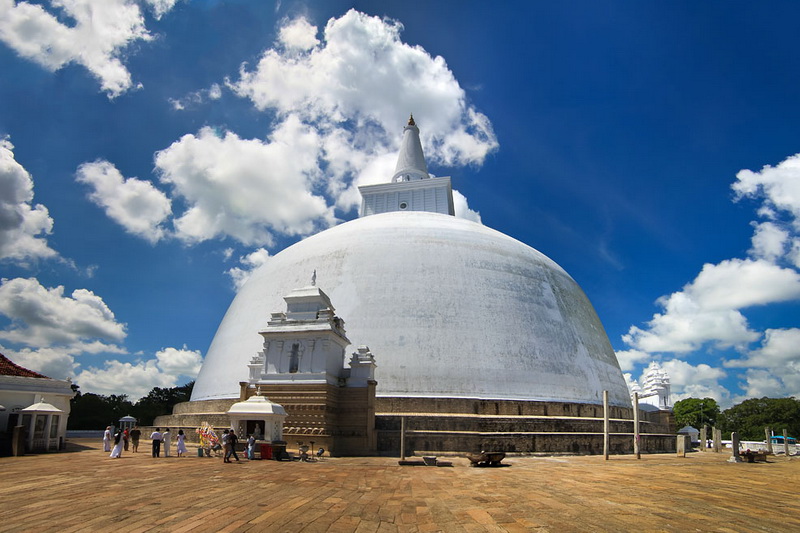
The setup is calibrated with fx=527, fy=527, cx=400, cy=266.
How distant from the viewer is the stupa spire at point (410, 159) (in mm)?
38109

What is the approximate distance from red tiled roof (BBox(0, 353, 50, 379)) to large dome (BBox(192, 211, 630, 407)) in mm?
6985

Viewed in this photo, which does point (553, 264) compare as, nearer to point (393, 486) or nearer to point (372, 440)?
point (372, 440)

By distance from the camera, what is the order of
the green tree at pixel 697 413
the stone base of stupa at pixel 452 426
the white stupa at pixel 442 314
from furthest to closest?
the green tree at pixel 697 413 → the white stupa at pixel 442 314 → the stone base of stupa at pixel 452 426

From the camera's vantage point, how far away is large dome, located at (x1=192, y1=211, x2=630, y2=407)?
21.4m

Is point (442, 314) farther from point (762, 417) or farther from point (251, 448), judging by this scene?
point (762, 417)

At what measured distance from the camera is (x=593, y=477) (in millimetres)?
12383

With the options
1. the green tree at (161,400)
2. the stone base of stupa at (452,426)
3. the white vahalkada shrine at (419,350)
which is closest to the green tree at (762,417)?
the white vahalkada shrine at (419,350)

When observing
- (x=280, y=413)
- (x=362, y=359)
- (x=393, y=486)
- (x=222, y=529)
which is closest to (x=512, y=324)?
(x=362, y=359)

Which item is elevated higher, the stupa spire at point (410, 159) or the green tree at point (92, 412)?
the stupa spire at point (410, 159)

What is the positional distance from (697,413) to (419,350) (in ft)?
212

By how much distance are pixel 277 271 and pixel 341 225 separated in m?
5.03

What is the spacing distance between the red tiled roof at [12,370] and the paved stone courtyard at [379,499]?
25.2 feet

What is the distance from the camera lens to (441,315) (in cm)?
2245

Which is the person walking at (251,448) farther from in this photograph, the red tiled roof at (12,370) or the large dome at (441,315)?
the red tiled roof at (12,370)
